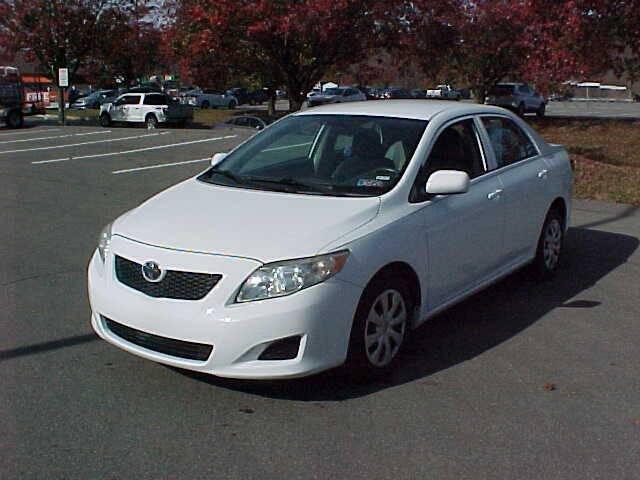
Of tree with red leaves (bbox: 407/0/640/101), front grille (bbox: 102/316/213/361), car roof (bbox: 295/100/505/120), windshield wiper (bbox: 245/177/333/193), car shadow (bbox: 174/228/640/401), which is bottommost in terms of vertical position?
car shadow (bbox: 174/228/640/401)

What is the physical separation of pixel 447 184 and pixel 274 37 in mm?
20188

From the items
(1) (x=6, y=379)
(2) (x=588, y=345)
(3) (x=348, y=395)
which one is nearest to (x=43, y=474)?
(1) (x=6, y=379)

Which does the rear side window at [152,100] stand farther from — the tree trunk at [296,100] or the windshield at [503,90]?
the windshield at [503,90]

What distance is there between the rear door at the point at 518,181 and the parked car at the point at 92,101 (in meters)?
48.0

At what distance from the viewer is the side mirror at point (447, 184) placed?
5.04 meters

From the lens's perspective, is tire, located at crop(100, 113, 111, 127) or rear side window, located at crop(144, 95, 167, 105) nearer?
rear side window, located at crop(144, 95, 167, 105)

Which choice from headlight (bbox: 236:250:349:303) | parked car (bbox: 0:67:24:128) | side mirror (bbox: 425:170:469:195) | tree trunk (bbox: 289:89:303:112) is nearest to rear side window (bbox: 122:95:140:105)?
parked car (bbox: 0:67:24:128)

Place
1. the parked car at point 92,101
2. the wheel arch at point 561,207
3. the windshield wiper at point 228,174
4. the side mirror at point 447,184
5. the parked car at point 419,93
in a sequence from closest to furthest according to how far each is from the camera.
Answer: the side mirror at point 447,184 < the windshield wiper at point 228,174 < the wheel arch at point 561,207 < the parked car at point 92,101 < the parked car at point 419,93

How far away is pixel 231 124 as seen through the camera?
1016 inches

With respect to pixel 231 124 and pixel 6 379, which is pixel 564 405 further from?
pixel 231 124

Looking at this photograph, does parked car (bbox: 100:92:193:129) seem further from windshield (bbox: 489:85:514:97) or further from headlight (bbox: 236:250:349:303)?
headlight (bbox: 236:250:349:303)

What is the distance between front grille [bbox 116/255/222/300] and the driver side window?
5.01 feet

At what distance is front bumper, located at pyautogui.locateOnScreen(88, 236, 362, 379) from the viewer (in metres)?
4.18

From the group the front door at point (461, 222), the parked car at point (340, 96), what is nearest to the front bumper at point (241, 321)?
the front door at point (461, 222)
